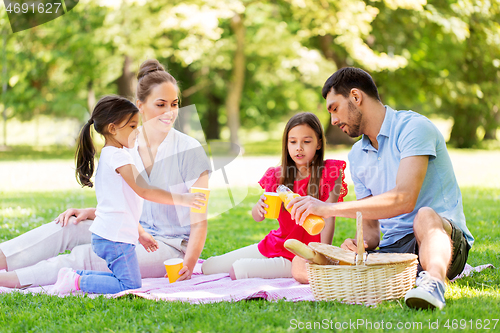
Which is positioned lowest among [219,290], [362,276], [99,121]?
[219,290]

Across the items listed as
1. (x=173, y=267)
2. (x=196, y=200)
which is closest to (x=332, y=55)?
(x=173, y=267)

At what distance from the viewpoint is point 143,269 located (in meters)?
3.66

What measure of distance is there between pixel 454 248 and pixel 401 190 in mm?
538

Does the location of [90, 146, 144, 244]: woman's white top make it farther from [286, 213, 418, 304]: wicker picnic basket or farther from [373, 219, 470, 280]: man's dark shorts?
[373, 219, 470, 280]: man's dark shorts

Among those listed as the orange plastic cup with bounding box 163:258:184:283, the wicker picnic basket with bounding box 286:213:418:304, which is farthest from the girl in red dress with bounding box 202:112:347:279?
the wicker picnic basket with bounding box 286:213:418:304

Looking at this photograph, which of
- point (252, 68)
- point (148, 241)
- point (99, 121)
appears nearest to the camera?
point (99, 121)

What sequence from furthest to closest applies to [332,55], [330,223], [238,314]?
[332,55] < [330,223] < [238,314]

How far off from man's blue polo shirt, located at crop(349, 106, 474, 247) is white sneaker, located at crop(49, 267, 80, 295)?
83.3 inches

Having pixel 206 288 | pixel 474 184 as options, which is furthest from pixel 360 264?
pixel 474 184

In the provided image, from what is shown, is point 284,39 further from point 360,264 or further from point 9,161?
point 360,264

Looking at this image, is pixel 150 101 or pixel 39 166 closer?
pixel 150 101

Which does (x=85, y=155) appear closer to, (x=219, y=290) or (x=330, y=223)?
(x=219, y=290)

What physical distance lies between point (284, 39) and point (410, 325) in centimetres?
1889

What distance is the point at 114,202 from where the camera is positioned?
→ 3305mm
